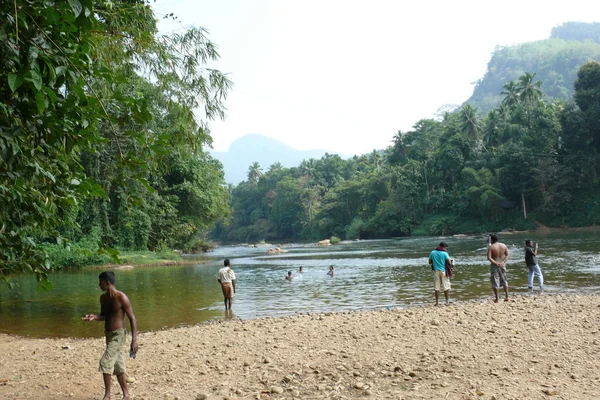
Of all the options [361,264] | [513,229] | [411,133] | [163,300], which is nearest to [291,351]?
[163,300]

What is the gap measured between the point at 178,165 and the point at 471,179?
4480 centimetres

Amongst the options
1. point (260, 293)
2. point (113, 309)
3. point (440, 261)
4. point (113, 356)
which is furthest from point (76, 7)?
point (260, 293)

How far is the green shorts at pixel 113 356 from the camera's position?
5.78 meters

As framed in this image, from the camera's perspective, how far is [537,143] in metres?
60.8

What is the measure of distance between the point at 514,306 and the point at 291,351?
261 inches

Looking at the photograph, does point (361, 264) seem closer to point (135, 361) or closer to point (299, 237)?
point (135, 361)

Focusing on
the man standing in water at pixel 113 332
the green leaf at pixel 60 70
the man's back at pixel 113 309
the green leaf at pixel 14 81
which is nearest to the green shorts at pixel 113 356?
the man standing in water at pixel 113 332

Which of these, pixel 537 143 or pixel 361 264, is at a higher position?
pixel 537 143

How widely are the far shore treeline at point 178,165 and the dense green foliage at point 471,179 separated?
9.1 inches

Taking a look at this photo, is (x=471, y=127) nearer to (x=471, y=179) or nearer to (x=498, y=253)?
(x=471, y=179)

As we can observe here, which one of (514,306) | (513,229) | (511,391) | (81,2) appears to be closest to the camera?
(81,2)

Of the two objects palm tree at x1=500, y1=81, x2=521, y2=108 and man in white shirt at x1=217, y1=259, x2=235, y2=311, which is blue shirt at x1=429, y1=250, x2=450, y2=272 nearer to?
man in white shirt at x1=217, y1=259, x2=235, y2=311

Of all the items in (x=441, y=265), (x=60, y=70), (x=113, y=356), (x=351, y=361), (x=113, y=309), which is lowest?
(x=351, y=361)

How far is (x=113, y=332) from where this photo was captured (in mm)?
5992
